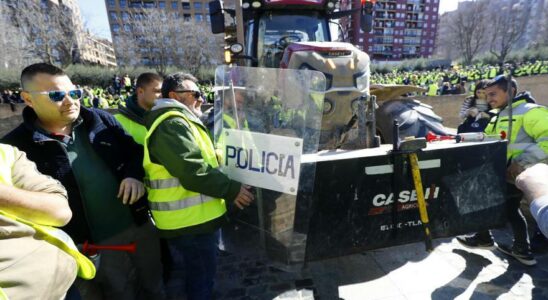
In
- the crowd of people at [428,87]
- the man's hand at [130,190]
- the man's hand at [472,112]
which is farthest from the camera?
the crowd of people at [428,87]

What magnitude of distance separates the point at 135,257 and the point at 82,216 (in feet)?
2.02

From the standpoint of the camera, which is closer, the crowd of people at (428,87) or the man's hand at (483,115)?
the man's hand at (483,115)

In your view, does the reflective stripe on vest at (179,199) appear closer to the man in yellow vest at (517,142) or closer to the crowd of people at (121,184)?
the crowd of people at (121,184)

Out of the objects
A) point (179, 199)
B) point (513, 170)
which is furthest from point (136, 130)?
point (513, 170)

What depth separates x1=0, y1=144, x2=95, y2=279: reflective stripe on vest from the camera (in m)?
1.21

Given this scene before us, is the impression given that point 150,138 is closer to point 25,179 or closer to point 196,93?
point 196,93

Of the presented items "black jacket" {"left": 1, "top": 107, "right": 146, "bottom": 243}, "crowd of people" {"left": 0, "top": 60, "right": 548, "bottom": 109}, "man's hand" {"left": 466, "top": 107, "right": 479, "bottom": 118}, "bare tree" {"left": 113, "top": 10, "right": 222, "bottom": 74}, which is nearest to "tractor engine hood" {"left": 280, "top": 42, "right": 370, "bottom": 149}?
"black jacket" {"left": 1, "top": 107, "right": 146, "bottom": 243}

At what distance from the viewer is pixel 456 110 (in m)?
11.8

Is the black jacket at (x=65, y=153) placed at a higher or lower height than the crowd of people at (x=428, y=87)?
higher

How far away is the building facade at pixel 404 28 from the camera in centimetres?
7369

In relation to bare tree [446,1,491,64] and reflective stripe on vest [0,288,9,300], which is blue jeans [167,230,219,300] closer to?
reflective stripe on vest [0,288,9,300]

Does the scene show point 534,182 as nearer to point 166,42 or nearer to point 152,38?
point 166,42

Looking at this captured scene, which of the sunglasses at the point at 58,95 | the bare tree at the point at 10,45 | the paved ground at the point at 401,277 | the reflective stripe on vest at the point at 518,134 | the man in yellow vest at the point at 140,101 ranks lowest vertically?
the paved ground at the point at 401,277

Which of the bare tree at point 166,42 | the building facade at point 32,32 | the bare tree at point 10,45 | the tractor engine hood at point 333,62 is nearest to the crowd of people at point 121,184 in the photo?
the tractor engine hood at point 333,62
